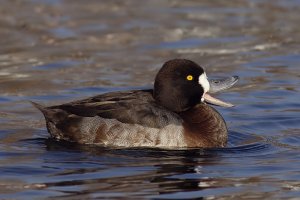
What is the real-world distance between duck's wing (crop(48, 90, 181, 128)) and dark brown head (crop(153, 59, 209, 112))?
0.15 meters

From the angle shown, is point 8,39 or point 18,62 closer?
point 18,62

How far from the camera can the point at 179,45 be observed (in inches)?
585

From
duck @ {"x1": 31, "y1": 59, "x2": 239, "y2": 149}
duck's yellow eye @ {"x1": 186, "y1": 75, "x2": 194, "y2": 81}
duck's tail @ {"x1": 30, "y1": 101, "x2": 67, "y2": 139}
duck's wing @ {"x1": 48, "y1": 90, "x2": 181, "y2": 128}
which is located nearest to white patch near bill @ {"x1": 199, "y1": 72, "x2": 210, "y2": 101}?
duck @ {"x1": 31, "y1": 59, "x2": 239, "y2": 149}

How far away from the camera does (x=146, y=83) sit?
12.9 m

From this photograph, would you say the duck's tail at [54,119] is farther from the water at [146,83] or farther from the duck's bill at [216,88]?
the duck's bill at [216,88]

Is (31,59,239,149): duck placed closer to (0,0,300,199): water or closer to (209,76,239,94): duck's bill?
(209,76,239,94): duck's bill

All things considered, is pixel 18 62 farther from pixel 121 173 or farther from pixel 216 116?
pixel 121 173

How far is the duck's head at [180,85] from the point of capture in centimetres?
976

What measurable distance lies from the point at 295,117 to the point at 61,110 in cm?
272

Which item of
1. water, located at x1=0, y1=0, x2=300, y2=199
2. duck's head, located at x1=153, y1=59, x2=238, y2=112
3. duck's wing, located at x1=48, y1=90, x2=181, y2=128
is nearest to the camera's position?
water, located at x1=0, y1=0, x2=300, y2=199

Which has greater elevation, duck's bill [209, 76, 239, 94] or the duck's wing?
duck's bill [209, 76, 239, 94]

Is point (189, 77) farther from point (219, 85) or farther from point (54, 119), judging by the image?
point (54, 119)

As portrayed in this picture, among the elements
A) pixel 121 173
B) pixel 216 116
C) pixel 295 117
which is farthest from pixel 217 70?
pixel 121 173

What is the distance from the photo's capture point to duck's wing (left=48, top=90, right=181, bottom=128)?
9562mm
